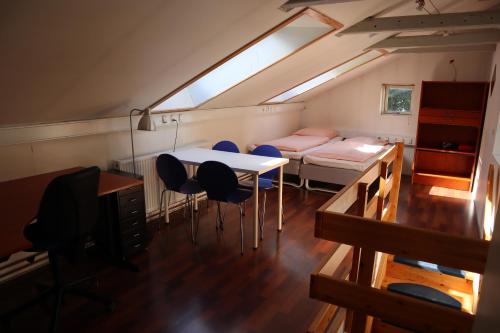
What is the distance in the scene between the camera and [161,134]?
4.05 meters

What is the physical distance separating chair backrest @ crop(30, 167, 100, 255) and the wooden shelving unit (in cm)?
495

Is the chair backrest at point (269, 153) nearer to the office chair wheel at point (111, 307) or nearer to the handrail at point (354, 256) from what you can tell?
the handrail at point (354, 256)

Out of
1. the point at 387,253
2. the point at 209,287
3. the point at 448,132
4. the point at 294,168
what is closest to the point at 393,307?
the point at 387,253

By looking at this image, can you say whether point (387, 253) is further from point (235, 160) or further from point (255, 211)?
point (235, 160)

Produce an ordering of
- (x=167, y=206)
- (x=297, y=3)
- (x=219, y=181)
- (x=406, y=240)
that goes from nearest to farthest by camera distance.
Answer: (x=406, y=240) → (x=297, y=3) → (x=219, y=181) → (x=167, y=206)

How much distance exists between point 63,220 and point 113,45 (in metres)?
1.06

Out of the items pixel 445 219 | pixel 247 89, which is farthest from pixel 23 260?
pixel 445 219

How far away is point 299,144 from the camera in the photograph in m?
5.53

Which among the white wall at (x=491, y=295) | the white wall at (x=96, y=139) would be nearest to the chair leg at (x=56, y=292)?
the white wall at (x=96, y=139)

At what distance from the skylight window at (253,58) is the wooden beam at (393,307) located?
6.80 ft

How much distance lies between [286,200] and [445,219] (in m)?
1.87

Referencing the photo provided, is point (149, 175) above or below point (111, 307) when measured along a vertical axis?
above

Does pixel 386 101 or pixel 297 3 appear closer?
pixel 297 3

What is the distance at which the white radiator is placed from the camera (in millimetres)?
3495
